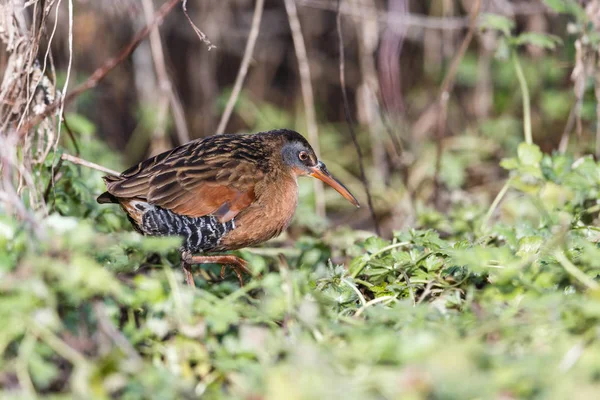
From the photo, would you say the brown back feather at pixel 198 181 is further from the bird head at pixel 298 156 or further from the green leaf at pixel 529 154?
the green leaf at pixel 529 154

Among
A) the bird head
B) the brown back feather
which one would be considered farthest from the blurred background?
Answer: the brown back feather

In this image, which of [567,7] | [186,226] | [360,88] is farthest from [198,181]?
[360,88]

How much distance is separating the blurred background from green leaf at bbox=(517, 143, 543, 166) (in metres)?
1.35

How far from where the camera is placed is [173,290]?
8.49ft

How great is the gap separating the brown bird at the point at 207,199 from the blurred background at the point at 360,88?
148 cm

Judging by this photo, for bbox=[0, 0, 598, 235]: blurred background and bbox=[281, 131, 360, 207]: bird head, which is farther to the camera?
bbox=[0, 0, 598, 235]: blurred background

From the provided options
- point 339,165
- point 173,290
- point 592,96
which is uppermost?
point 173,290

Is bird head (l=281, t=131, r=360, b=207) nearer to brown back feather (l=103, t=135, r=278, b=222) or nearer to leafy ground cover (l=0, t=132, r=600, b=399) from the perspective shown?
brown back feather (l=103, t=135, r=278, b=222)

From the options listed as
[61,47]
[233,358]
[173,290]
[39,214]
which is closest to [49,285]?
[173,290]

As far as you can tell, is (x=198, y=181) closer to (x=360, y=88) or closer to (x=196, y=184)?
(x=196, y=184)

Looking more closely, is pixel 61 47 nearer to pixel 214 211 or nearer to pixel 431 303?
pixel 214 211

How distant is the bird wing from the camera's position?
3590 millimetres

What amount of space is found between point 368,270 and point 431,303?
0.39 m

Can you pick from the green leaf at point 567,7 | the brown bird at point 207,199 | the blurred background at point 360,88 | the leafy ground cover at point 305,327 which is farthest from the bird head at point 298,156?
the green leaf at point 567,7
